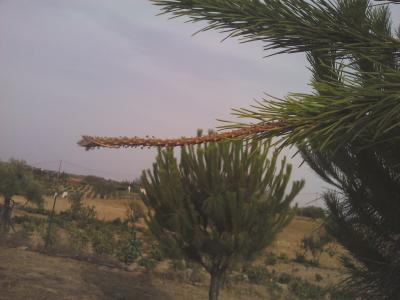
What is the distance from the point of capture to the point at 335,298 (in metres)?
4.57

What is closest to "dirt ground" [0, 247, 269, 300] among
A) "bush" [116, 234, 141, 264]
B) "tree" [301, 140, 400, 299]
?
"bush" [116, 234, 141, 264]

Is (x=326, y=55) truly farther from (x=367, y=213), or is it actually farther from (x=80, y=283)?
(x=80, y=283)

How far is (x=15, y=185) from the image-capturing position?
18.7 metres

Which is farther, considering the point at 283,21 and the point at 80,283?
the point at 80,283

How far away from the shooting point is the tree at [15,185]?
1743cm

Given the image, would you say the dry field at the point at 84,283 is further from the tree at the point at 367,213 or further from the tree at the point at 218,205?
the tree at the point at 367,213

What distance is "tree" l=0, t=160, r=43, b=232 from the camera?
686 inches

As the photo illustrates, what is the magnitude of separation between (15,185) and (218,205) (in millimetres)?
13256

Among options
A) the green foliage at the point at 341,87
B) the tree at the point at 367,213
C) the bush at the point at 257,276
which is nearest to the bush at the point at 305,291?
the bush at the point at 257,276

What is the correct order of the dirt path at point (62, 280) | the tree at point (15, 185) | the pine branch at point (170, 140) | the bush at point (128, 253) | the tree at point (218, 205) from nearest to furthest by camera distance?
the pine branch at point (170, 140)
the tree at point (218, 205)
the dirt path at point (62, 280)
the bush at point (128, 253)
the tree at point (15, 185)

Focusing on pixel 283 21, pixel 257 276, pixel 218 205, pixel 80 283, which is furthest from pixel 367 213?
pixel 257 276

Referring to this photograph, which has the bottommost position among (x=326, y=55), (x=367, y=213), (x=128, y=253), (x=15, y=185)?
(x=128, y=253)

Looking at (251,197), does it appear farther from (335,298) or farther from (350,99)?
(350,99)

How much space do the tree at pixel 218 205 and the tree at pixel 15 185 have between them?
10.3 metres
